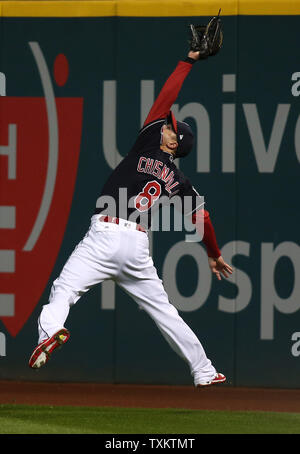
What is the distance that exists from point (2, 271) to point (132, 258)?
2.88 metres

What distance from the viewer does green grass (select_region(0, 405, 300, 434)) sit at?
6335mm

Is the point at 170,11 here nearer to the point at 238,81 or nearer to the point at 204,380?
the point at 238,81

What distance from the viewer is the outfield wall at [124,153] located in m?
9.15

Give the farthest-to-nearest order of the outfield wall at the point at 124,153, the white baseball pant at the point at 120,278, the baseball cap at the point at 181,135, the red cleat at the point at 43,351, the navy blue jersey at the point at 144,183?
the outfield wall at the point at 124,153 → the baseball cap at the point at 181,135 → the navy blue jersey at the point at 144,183 → the white baseball pant at the point at 120,278 → the red cleat at the point at 43,351

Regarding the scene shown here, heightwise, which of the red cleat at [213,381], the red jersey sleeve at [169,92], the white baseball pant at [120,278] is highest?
the red jersey sleeve at [169,92]

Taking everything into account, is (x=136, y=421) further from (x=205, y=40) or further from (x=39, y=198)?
(x=39, y=198)

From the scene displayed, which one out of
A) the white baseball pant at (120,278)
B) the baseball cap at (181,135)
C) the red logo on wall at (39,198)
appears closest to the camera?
the white baseball pant at (120,278)

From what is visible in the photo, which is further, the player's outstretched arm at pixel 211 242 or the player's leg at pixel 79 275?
the player's outstretched arm at pixel 211 242

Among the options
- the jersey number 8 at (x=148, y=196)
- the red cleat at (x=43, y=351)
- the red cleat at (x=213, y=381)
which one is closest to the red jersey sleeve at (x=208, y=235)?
the jersey number 8 at (x=148, y=196)

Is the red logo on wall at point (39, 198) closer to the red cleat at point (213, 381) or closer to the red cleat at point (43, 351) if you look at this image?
the red cleat at point (213, 381)

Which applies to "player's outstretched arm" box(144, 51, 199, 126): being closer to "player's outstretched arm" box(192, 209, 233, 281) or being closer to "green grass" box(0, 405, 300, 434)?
"player's outstretched arm" box(192, 209, 233, 281)

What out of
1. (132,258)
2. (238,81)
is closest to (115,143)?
(238,81)

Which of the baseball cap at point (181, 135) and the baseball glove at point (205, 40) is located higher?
the baseball glove at point (205, 40)

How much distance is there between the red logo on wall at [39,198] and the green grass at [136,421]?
1.84 metres
